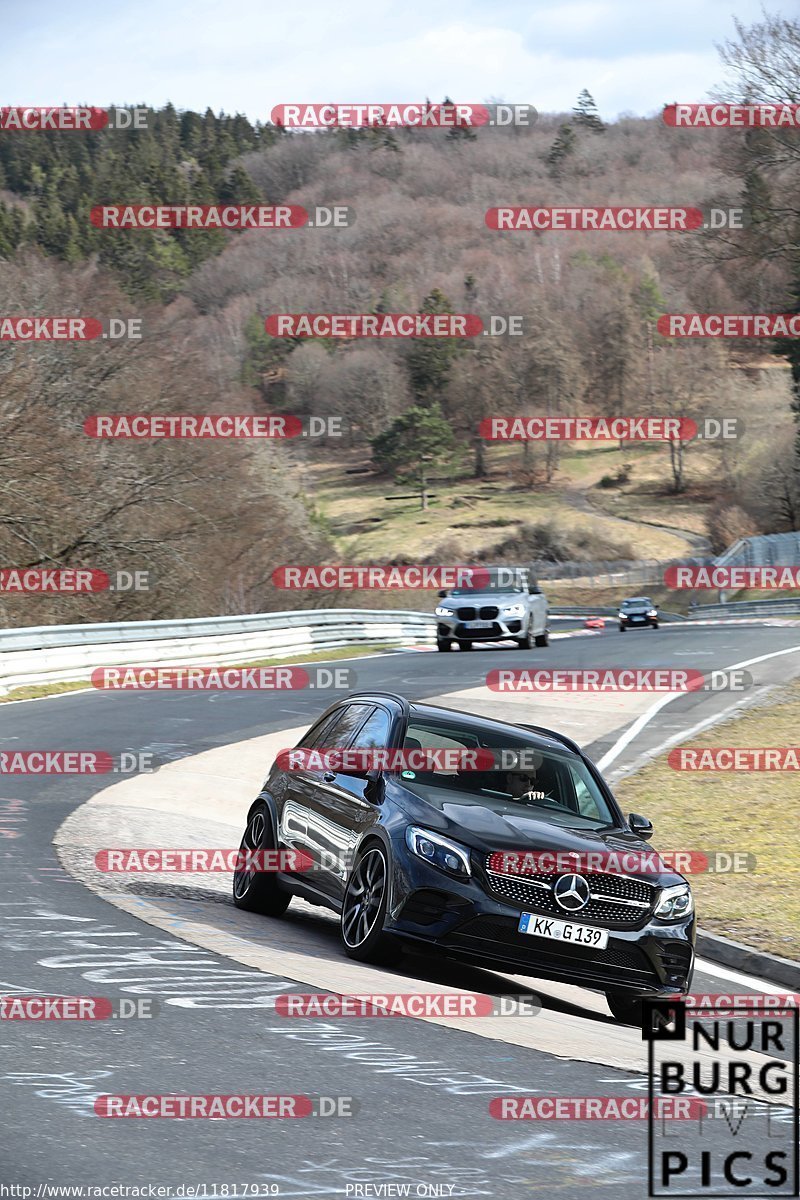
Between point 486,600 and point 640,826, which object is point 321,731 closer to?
point 640,826

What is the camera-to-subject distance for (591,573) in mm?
94188

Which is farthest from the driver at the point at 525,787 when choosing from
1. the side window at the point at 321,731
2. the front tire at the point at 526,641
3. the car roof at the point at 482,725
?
the front tire at the point at 526,641

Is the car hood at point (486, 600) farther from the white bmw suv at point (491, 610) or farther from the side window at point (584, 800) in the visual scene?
the side window at point (584, 800)

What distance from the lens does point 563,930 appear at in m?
Answer: 7.97

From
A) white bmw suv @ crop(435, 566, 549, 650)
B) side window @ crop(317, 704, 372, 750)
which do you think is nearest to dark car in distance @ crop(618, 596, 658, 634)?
white bmw suv @ crop(435, 566, 549, 650)

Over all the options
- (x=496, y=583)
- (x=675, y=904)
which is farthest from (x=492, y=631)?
(x=675, y=904)

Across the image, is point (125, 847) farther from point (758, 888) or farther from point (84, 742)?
point (84, 742)

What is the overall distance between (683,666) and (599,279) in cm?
14881

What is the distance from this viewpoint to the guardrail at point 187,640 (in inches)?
1013

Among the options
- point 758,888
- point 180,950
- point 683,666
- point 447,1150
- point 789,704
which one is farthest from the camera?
point 683,666

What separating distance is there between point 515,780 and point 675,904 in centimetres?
133

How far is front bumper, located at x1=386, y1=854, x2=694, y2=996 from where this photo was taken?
7.88m

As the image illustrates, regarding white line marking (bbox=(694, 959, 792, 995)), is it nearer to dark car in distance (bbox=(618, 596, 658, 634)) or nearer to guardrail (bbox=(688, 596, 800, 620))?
dark car in distance (bbox=(618, 596, 658, 634))

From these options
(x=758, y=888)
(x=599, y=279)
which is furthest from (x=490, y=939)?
(x=599, y=279)
